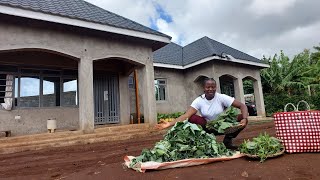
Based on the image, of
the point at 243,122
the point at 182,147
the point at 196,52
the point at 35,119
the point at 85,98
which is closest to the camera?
the point at 182,147

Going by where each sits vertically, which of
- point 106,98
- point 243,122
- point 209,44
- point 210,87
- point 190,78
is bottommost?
point 243,122

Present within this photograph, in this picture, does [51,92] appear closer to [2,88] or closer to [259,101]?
[2,88]

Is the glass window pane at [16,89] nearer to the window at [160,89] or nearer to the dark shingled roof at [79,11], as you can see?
the dark shingled roof at [79,11]

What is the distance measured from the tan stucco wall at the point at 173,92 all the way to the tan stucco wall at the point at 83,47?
14.1ft

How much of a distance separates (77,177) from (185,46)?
52.1 feet

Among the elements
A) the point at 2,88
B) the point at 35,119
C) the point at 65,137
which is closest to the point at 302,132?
the point at 65,137

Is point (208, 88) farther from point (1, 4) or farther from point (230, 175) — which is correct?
point (1, 4)

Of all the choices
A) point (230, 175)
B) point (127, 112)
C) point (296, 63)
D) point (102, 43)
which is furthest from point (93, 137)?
point (296, 63)

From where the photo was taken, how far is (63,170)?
400 centimetres

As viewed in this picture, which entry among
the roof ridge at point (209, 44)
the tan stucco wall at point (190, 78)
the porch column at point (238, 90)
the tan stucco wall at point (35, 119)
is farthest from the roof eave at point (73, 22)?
the porch column at point (238, 90)

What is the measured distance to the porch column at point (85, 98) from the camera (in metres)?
7.94

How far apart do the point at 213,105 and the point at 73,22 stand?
218 inches

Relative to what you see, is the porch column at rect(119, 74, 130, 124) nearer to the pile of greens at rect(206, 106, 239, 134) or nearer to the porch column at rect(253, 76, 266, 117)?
the pile of greens at rect(206, 106, 239, 134)

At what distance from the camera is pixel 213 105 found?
4.30 m
